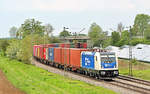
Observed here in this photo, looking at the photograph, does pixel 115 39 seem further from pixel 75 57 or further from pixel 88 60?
pixel 88 60

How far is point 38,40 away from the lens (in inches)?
3588

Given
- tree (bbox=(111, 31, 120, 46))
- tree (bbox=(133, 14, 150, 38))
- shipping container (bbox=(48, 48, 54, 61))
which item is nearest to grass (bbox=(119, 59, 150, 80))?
shipping container (bbox=(48, 48, 54, 61))

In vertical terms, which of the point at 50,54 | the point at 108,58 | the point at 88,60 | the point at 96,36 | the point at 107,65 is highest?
the point at 96,36

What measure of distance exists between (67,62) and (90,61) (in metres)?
10.5

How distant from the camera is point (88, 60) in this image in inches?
1359

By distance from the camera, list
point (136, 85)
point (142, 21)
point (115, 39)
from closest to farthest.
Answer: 1. point (136, 85)
2. point (115, 39)
3. point (142, 21)

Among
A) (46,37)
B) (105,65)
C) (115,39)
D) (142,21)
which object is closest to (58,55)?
(105,65)

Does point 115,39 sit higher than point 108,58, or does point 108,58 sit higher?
point 115,39

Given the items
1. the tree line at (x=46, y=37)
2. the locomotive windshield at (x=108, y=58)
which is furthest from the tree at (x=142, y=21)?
the locomotive windshield at (x=108, y=58)

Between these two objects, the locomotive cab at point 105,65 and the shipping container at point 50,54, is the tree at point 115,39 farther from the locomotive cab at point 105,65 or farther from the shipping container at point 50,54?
the locomotive cab at point 105,65

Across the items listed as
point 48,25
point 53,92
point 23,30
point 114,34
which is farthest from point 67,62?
point 48,25

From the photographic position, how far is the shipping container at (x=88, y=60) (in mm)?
33281

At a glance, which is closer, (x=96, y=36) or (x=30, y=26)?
(x=96, y=36)

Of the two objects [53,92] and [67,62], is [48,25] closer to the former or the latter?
[67,62]
